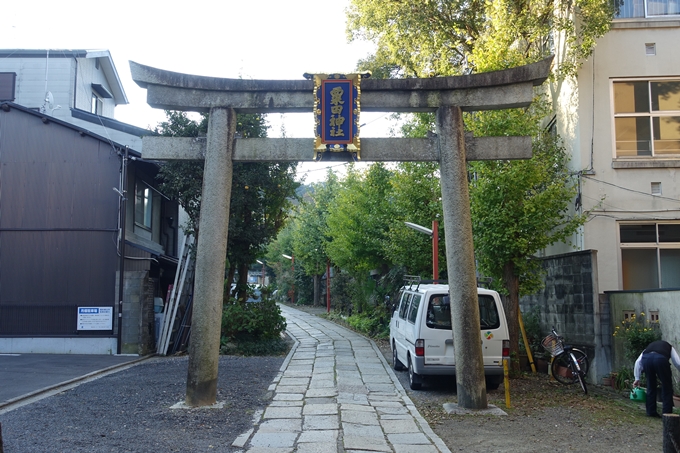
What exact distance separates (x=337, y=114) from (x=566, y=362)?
7103 mm

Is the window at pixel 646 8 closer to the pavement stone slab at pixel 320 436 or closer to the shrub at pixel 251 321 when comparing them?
the shrub at pixel 251 321

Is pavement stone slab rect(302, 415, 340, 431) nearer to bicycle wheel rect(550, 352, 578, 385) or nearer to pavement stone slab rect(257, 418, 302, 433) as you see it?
pavement stone slab rect(257, 418, 302, 433)

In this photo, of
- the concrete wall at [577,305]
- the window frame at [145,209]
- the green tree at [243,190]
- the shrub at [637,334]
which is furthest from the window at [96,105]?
the shrub at [637,334]

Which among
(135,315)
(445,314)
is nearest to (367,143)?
(445,314)

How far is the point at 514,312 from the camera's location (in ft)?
46.5

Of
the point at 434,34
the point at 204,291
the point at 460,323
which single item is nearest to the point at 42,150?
the point at 204,291

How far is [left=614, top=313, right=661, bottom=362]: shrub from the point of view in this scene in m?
11.7

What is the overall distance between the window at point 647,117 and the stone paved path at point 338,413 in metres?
7.88

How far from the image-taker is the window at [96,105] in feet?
91.2

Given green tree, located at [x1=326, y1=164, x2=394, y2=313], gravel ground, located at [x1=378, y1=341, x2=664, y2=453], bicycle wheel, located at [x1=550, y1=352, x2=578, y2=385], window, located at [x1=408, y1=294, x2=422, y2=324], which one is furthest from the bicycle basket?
green tree, located at [x1=326, y1=164, x2=394, y2=313]

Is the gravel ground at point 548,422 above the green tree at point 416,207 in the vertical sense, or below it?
below

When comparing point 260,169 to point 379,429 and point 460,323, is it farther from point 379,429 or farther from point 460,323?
point 379,429

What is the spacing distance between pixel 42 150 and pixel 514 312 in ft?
44.8

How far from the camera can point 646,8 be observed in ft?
49.4
